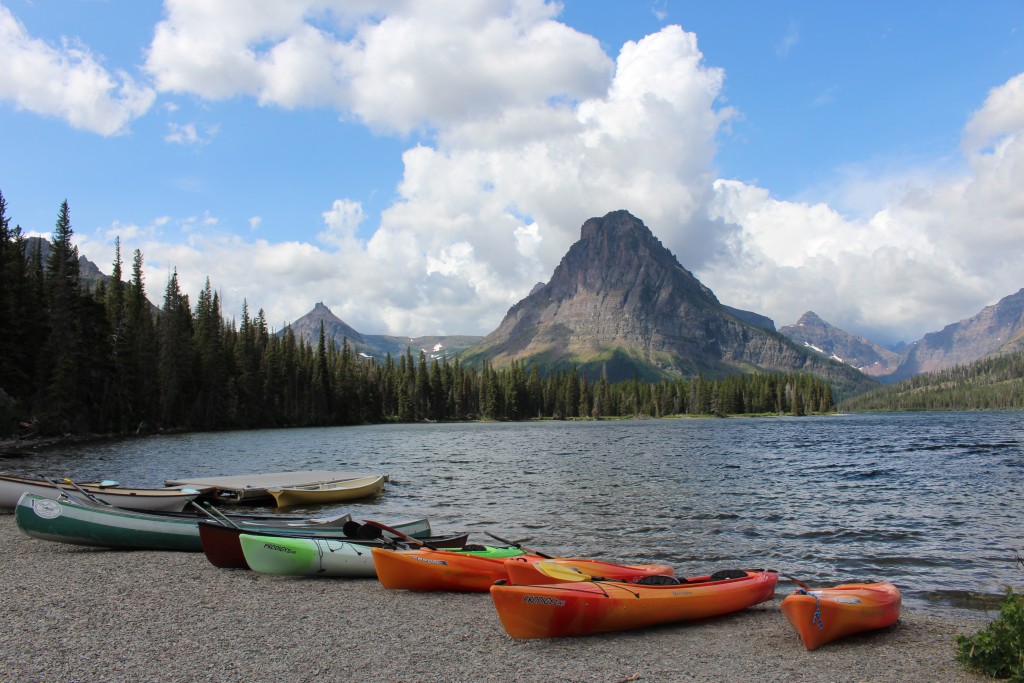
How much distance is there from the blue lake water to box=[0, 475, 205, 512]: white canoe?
23.1 ft

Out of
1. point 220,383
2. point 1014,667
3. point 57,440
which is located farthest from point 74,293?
point 1014,667

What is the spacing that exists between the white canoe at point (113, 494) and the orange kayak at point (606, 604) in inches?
746

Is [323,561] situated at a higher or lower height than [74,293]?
lower

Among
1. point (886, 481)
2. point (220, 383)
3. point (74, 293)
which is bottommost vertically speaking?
point (886, 481)

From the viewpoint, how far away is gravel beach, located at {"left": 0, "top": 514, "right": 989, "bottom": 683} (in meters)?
9.59

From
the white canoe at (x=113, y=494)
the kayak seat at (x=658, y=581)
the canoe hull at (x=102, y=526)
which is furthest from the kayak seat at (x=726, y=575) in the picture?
the white canoe at (x=113, y=494)

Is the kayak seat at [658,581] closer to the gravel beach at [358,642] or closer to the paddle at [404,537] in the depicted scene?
the gravel beach at [358,642]

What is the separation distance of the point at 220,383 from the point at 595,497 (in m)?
110

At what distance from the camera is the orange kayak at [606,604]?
36.1 feet

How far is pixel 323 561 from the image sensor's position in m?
16.1

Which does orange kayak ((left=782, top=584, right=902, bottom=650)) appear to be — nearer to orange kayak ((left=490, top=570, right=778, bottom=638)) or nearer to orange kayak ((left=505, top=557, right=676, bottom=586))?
orange kayak ((left=490, top=570, right=778, bottom=638))

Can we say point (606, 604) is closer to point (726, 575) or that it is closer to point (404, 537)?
point (726, 575)

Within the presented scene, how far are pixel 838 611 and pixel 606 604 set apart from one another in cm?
410

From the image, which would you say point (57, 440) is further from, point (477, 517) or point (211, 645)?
point (211, 645)
